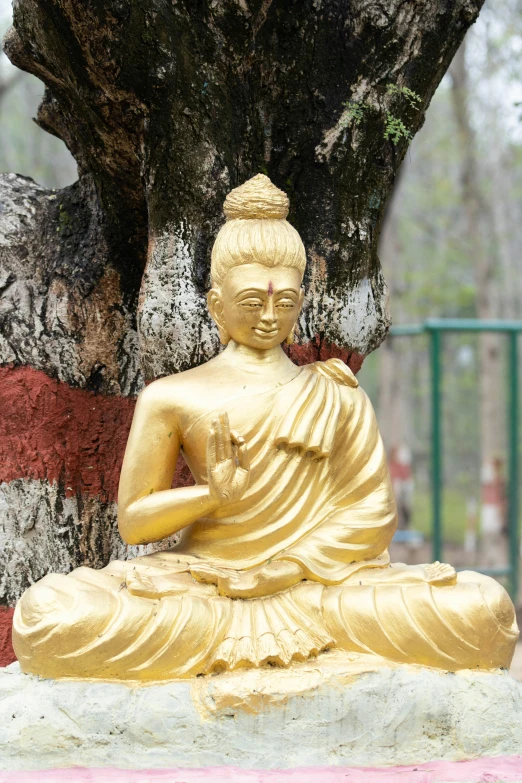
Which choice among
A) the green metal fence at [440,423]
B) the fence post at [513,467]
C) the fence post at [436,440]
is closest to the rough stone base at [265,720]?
the green metal fence at [440,423]

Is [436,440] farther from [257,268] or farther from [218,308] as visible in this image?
[257,268]

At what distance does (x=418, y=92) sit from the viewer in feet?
15.1

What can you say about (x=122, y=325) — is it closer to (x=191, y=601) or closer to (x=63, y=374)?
(x=63, y=374)

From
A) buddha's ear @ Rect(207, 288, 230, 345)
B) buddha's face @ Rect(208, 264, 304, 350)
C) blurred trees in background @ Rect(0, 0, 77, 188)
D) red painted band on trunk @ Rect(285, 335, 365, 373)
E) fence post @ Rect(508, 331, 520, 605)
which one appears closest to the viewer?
buddha's face @ Rect(208, 264, 304, 350)

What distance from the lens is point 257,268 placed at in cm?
379

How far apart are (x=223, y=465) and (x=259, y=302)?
0.62 m

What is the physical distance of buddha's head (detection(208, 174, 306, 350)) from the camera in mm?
3789

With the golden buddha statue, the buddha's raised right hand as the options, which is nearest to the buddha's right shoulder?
the golden buddha statue

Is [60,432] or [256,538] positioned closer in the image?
[256,538]

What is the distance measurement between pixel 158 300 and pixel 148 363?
290mm

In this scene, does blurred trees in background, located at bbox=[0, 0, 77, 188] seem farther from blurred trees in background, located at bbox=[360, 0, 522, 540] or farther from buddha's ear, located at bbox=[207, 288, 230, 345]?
buddha's ear, located at bbox=[207, 288, 230, 345]

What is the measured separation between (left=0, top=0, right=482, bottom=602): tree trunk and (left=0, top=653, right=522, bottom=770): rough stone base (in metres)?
1.53

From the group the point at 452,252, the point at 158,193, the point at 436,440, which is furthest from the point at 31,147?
the point at 158,193

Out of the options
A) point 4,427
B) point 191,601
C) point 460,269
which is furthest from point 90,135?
point 460,269
